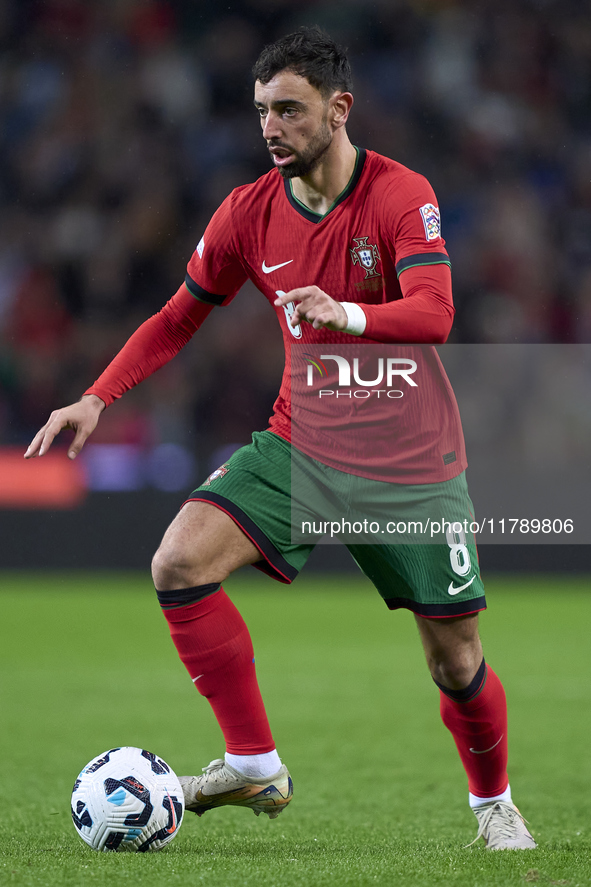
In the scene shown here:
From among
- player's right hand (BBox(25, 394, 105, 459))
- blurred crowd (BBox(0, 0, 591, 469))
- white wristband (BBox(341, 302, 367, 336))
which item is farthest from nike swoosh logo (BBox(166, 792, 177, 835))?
blurred crowd (BBox(0, 0, 591, 469))

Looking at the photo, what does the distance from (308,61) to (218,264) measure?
65cm

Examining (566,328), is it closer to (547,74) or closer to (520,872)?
(547,74)

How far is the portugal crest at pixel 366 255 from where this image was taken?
3.15m

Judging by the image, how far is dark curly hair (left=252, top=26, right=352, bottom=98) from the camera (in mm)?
3104

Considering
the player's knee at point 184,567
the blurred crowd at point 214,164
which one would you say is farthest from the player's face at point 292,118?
the blurred crowd at point 214,164

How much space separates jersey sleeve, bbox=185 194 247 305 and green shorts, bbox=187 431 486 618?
1.83 ft

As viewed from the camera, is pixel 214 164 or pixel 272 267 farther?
pixel 214 164

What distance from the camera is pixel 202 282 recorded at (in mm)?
3488

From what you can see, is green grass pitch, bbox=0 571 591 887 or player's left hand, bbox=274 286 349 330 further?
green grass pitch, bbox=0 571 591 887

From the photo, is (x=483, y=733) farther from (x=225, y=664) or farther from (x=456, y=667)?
(x=225, y=664)

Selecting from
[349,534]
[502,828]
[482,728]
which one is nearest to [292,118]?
[349,534]

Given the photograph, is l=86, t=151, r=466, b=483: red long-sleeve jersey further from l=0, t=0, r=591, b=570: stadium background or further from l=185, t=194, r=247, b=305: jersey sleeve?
l=0, t=0, r=591, b=570: stadium background

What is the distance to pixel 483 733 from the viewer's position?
130 inches

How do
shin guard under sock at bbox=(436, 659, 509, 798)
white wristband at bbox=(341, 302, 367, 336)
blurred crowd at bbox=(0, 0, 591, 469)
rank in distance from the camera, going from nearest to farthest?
white wristband at bbox=(341, 302, 367, 336), shin guard under sock at bbox=(436, 659, 509, 798), blurred crowd at bbox=(0, 0, 591, 469)
